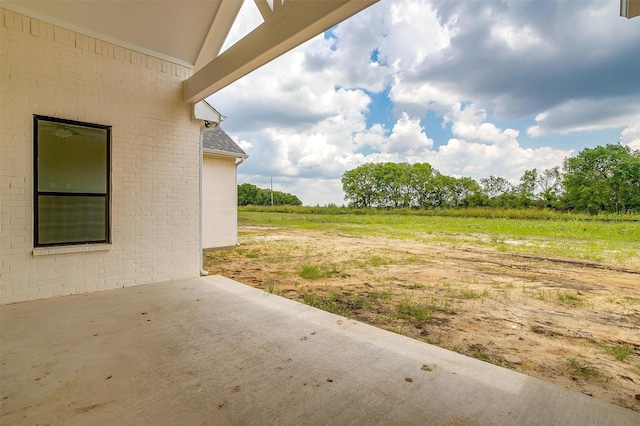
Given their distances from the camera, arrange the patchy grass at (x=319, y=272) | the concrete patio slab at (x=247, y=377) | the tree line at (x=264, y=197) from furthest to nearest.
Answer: the tree line at (x=264, y=197) → the patchy grass at (x=319, y=272) → the concrete patio slab at (x=247, y=377)

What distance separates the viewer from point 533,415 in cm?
166

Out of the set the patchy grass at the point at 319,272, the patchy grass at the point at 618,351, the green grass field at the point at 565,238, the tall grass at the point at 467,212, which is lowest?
the patchy grass at the point at 618,351

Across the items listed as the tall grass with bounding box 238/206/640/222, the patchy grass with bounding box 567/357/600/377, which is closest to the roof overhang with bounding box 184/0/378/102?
the patchy grass with bounding box 567/357/600/377

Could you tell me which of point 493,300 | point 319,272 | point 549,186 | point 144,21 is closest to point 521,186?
point 549,186

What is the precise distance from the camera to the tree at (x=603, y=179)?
11.7 metres

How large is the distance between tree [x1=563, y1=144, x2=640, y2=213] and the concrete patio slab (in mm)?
14641

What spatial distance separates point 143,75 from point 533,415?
5.70 metres

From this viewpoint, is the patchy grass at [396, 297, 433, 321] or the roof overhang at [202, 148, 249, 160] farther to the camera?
the roof overhang at [202, 148, 249, 160]

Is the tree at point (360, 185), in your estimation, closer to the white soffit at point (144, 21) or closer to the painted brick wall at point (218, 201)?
the painted brick wall at point (218, 201)

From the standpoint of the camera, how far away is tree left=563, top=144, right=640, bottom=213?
11734mm

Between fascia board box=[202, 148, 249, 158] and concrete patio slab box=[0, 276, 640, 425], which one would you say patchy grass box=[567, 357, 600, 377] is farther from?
fascia board box=[202, 148, 249, 158]

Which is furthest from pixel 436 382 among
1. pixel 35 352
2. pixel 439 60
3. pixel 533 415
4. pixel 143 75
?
pixel 439 60

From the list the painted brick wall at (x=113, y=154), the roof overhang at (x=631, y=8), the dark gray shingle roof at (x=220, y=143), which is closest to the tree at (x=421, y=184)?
the dark gray shingle roof at (x=220, y=143)

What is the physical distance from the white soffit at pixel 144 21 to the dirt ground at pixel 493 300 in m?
3.87
